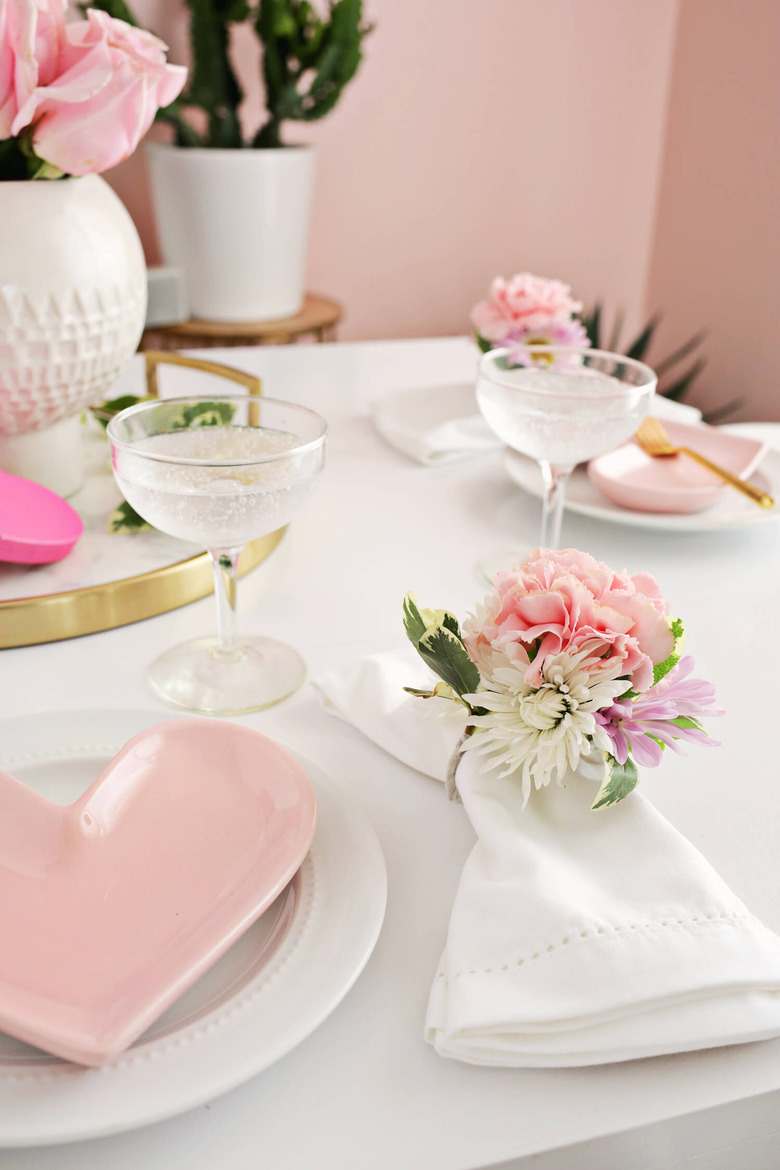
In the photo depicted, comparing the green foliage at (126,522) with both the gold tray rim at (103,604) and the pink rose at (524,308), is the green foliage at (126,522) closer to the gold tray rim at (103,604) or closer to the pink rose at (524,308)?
the gold tray rim at (103,604)

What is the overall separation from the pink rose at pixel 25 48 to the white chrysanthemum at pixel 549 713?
0.49 meters

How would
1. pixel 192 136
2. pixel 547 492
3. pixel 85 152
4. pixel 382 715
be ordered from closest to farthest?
pixel 382 715
pixel 85 152
pixel 547 492
pixel 192 136

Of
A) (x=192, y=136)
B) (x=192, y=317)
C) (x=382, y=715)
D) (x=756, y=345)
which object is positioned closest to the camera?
(x=382, y=715)

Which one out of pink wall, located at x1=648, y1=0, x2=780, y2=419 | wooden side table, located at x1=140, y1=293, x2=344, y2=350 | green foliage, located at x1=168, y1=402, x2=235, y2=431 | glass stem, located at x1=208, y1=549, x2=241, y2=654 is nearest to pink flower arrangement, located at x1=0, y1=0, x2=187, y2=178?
green foliage, located at x1=168, y1=402, x2=235, y2=431

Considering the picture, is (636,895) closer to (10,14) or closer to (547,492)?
(547,492)

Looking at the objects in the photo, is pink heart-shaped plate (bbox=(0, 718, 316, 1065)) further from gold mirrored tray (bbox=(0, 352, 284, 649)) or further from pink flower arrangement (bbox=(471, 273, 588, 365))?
pink flower arrangement (bbox=(471, 273, 588, 365))

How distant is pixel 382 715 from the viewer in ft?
1.73

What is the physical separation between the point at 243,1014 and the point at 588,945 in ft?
0.43

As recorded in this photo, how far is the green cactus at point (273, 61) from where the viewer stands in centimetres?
182

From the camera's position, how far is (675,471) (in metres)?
0.87

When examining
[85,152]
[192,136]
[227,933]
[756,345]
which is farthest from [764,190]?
[227,933]

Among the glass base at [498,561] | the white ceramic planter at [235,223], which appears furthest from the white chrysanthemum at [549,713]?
the white ceramic planter at [235,223]

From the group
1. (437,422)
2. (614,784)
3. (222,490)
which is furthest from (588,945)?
(437,422)

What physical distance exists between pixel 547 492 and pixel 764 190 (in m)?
1.80
